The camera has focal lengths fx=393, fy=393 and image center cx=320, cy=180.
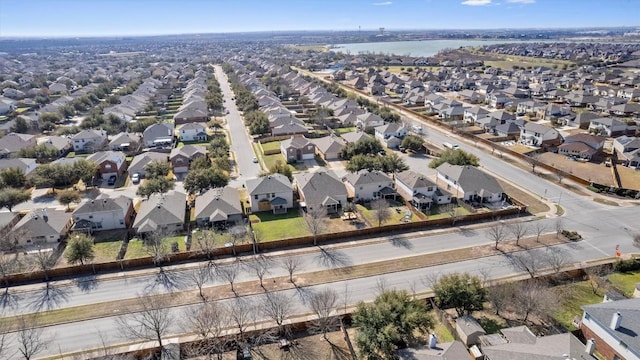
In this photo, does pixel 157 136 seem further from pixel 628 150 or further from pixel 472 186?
pixel 628 150

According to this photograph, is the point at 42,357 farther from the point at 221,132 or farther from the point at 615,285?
the point at 221,132

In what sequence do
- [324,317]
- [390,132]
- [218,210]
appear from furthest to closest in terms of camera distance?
[390,132] → [218,210] → [324,317]

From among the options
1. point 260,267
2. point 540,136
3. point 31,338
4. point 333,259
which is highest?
point 540,136

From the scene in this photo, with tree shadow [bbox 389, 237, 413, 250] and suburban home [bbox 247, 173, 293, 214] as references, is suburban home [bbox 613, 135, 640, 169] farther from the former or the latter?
suburban home [bbox 247, 173, 293, 214]

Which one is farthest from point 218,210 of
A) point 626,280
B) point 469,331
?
point 626,280

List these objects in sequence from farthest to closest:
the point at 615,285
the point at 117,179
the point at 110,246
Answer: the point at 117,179 → the point at 110,246 → the point at 615,285

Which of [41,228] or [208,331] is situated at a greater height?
[41,228]

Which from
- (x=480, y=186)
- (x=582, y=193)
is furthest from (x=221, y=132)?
(x=582, y=193)
